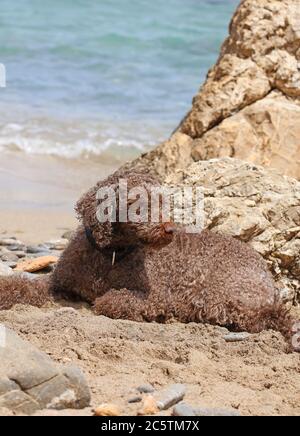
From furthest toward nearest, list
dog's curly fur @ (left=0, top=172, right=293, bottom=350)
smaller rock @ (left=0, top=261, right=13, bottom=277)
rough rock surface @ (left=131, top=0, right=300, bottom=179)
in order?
rough rock surface @ (left=131, top=0, right=300, bottom=179) < smaller rock @ (left=0, top=261, right=13, bottom=277) < dog's curly fur @ (left=0, top=172, right=293, bottom=350)

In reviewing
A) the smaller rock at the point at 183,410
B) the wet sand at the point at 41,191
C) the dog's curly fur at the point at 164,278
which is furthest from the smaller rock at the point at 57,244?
the smaller rock at the point at 183,410

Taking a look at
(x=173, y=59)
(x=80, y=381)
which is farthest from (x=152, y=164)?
(x=173, y=59)

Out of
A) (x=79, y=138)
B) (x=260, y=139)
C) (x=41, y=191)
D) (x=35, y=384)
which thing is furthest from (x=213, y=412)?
(x=79, y=138)

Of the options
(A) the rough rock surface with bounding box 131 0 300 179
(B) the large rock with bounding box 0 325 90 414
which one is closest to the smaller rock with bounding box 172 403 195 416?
(B) the large rock with bounding box 0 325 90 414

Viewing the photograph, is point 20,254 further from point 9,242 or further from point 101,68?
point 101,68

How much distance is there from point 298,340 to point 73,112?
9.24m

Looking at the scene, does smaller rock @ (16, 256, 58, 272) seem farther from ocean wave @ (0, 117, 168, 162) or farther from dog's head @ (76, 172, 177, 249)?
ocean wave @ (0, 117, 168, 162)

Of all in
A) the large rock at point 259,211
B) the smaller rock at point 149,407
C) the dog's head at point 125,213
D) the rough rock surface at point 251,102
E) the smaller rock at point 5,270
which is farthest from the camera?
the rough rock surface at point 251,102

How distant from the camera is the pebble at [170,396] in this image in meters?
4.16

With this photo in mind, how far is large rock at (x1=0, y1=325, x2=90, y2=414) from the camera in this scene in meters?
3.87

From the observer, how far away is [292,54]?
840 centimetres

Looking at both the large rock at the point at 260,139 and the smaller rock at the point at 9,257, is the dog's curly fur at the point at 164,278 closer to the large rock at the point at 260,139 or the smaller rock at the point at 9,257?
the smaller rock at the point at 9,257

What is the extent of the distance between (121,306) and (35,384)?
1.84m
